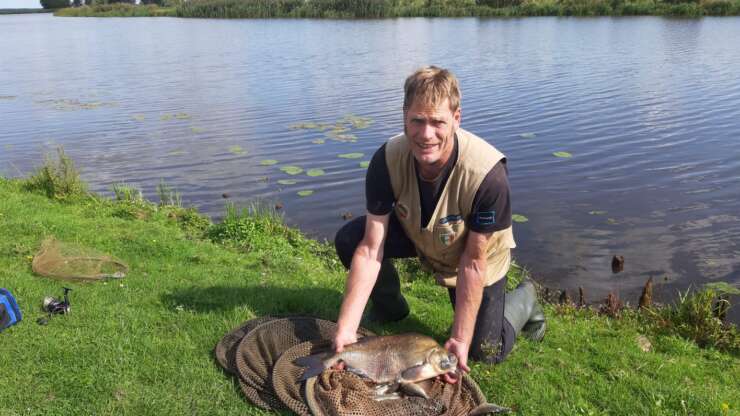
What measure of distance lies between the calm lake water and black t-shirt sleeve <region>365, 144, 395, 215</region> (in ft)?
14.4

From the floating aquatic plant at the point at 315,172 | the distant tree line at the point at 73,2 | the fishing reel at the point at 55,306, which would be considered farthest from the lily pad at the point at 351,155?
the distant tree line at the point at 73,2

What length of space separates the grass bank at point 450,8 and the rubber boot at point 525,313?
162 feet

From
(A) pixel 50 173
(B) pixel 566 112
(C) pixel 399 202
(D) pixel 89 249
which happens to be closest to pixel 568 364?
(C) pixel 399 202

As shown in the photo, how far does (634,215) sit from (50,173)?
1004cm

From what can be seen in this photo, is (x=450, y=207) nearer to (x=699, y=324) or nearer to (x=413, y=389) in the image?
(x=413, y=389)

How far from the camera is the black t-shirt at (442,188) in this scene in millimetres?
4102

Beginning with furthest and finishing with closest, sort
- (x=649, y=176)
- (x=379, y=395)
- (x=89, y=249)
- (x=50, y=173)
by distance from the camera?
1. (x=649, y=176)
2. (x=50, y=173)
3. (x=89, y=249)
4. (x=379, y=395)

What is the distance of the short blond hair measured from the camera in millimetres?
3727

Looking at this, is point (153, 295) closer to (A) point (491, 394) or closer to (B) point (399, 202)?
(B) point (399, 202)

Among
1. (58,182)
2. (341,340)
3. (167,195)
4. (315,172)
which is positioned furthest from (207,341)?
(315,172)

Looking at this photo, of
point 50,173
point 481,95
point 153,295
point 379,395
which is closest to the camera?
point 379,395

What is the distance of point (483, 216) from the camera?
413cm

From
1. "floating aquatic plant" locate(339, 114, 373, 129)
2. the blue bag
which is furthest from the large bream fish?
"floating aquatic plant" locate(339, 114, 373, 129)

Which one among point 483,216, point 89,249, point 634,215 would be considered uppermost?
point 483,216
